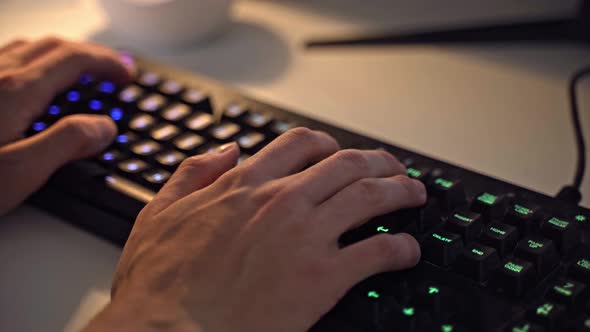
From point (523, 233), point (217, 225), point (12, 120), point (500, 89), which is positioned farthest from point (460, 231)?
point (12, 120)

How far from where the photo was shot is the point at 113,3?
814 millimetres

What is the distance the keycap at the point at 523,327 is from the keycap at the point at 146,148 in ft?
1.02

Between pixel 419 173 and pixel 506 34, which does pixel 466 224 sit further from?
pixel 506 34

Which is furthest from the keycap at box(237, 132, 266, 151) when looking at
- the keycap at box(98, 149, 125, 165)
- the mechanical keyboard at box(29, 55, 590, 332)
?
the keycap at box(98, 149, 125, 165)

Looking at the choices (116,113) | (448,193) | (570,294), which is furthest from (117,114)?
(570,294)

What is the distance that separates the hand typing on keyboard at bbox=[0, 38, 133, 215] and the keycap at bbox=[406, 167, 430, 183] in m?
0.26

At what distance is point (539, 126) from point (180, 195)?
349 mm

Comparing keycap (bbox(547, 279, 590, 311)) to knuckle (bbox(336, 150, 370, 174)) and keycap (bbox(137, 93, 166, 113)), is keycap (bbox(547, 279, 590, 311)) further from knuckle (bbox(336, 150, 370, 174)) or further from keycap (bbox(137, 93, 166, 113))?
keycap (bbox(137, 93, 166, 113))

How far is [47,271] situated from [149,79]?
0.75ft

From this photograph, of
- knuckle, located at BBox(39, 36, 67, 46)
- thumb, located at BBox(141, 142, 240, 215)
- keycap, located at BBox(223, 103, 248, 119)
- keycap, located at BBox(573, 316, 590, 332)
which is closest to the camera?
keycap, located at BBox(573, 316, 590, 332)

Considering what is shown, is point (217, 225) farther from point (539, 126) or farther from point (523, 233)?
point (539, 126)

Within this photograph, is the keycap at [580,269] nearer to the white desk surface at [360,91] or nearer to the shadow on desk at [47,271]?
the white desk surface at [360,91]

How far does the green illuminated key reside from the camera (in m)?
0.41

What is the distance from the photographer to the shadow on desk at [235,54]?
0.79 m
